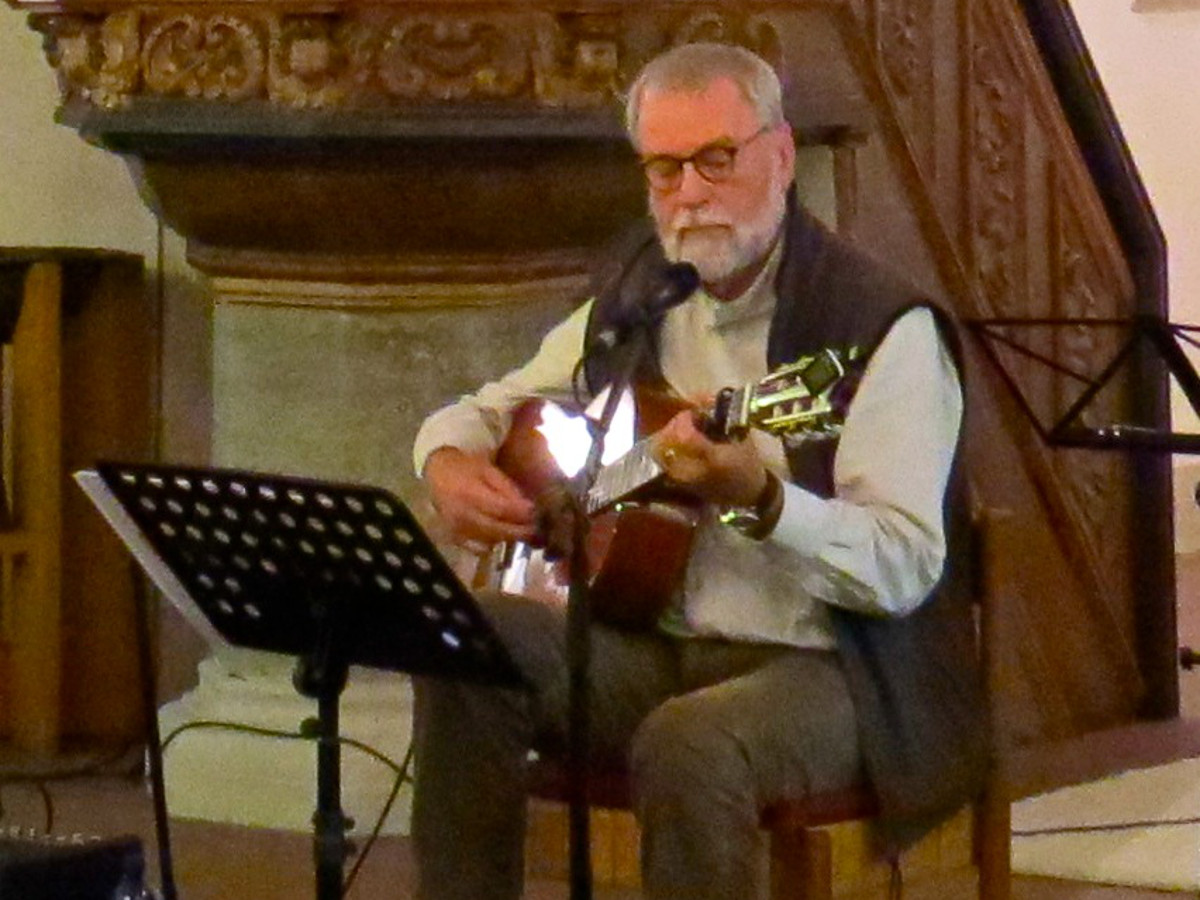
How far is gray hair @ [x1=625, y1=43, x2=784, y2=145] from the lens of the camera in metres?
2.58

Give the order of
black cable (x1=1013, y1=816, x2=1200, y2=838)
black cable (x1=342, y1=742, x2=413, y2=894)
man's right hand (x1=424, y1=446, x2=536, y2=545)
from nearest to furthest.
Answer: man's right hand (x1=424, y1=446, x2=536, y2=545)
black cable (x1=342, y1=742, x2=413, y2=894)
black cable (x1=1013, y1=816, x2=1200, y2=838)

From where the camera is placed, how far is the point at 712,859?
2.40 meters

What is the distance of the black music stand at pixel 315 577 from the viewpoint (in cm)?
222

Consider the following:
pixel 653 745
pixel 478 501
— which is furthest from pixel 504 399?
pixel 653 745

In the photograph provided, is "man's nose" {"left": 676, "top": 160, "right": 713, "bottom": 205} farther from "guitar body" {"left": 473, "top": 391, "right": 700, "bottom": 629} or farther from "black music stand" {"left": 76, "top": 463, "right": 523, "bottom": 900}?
"black music stand" {"left": 76, "top": 463, "right": 523, "bottom": 900}

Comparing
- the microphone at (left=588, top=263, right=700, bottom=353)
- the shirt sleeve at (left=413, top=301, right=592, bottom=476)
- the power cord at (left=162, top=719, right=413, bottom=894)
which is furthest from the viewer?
the power cord at (left=162, top=719, right=413, bottom=894)

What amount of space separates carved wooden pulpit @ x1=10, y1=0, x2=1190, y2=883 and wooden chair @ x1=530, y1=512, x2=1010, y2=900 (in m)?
0.09

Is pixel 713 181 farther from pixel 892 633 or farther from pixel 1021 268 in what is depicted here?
pixel 1021 268

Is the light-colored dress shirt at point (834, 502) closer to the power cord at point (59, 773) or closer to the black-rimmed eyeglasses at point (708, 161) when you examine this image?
the black-rimmed eyeglasses at point (708, 161)

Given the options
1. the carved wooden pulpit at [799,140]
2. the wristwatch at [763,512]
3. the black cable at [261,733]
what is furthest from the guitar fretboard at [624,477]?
the black cable at [261,733]

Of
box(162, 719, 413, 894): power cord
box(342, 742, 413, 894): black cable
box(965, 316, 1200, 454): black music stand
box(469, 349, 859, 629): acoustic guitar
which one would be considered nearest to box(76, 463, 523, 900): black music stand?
box(469, 349, 859, 629): acoustic guitar

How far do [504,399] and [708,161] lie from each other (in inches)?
21.6

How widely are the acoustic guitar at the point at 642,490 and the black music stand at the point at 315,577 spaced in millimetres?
214

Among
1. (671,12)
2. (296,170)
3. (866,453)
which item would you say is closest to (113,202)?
(296,170)
